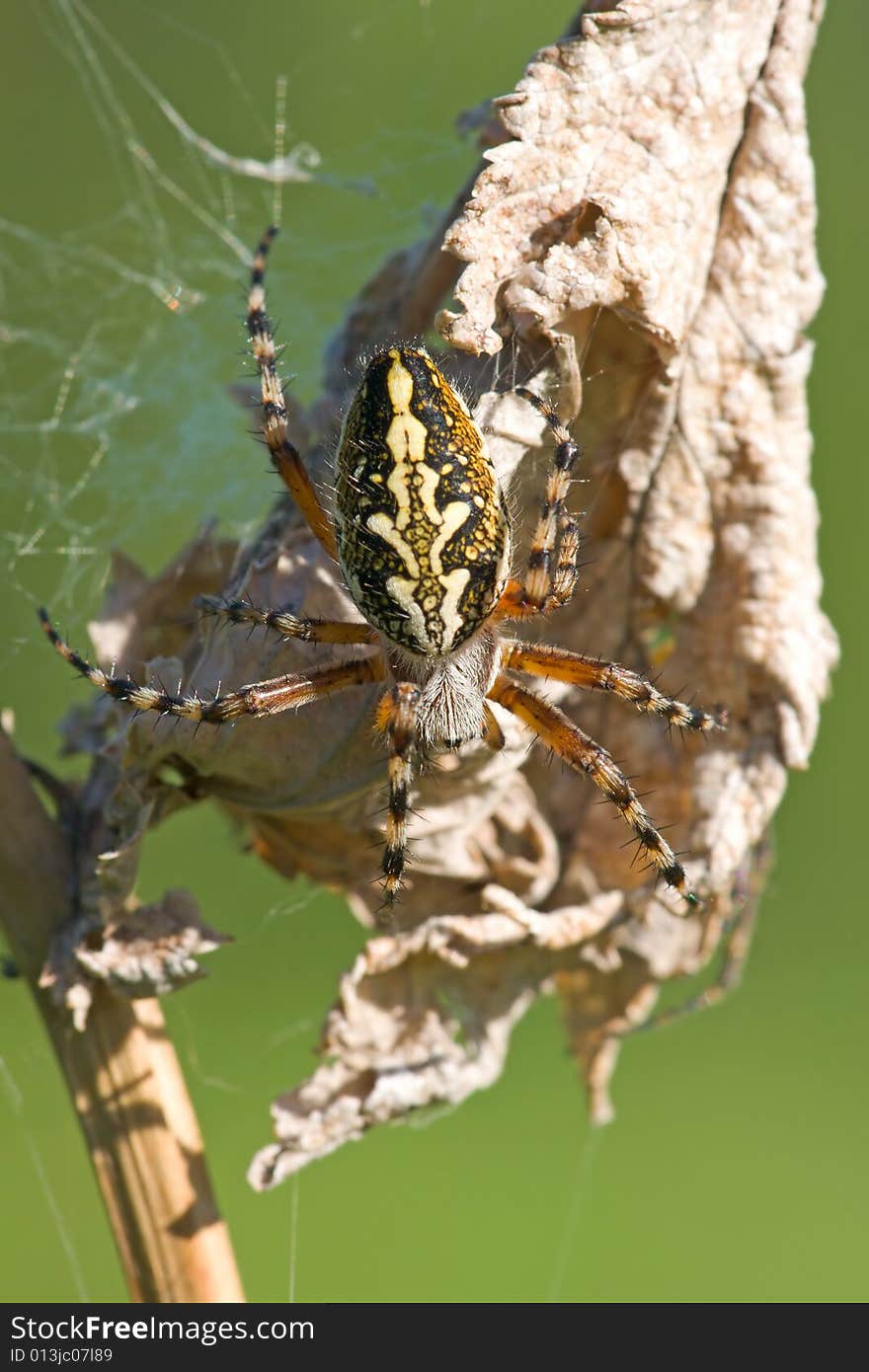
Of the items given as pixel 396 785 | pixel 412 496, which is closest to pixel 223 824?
pixel 396 785

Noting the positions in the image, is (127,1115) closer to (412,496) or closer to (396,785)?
(396,785)

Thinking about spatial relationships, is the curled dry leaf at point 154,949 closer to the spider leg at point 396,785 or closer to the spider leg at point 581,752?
the spider leg at point 396,785

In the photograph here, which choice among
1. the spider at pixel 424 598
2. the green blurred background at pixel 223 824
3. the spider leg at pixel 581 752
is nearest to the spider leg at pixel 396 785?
the spider at pixel 424 598

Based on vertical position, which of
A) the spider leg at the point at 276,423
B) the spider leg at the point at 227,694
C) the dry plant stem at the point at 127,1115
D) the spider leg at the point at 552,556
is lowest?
the dry plant stem at the point at 127,1115

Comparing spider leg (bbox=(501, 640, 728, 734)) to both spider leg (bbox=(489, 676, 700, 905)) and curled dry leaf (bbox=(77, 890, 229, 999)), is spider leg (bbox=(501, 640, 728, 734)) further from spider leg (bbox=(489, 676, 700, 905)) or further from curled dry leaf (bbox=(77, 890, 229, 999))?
curled dry leaf (bbox=(77, 890, 229, 999))

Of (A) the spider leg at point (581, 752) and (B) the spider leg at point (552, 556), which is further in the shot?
(A) the spider leg at point (581, 752)

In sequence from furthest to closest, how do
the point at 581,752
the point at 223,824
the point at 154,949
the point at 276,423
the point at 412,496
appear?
the point at 223,824, the point at 581,752, the point at 276,423, the point at 412,496, the point at 154,949

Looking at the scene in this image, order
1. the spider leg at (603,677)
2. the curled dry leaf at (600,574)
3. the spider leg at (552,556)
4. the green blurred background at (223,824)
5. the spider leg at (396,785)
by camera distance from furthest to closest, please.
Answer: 1. the green blurred background at (223,824)
2. the spider leg at (603,677)
3. the spider leg at (396,785)
4. the spider leg at (552,556)
5. the curled dry leaf at (600,574)
